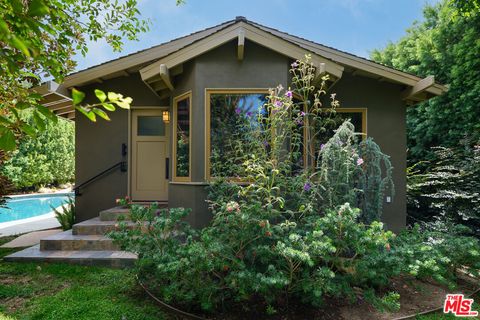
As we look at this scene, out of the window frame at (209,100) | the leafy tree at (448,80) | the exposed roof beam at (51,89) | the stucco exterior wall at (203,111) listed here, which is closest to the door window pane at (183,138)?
the stucco exterior wall at (203,111)

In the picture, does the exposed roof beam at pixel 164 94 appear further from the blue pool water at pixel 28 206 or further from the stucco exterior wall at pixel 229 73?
the blue pool water at pixel 28 206

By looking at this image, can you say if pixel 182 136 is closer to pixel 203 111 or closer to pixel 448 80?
pixel 203 111

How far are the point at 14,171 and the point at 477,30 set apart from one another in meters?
22.7

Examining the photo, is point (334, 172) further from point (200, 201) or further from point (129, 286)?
point (129, 286)

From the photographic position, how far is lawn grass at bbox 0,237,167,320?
3482 millimetres

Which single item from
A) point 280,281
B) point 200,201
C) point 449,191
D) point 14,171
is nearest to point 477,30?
point 449,191

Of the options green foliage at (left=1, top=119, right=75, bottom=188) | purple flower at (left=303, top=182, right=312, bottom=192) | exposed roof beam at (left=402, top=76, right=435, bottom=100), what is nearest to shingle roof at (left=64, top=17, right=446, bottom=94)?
exposed roof beam at (left=402, top=76, right=435, bottom=100)

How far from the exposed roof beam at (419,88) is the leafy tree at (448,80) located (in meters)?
3.53

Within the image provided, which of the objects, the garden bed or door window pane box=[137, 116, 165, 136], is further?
door window pane box=[137, 116, 165, 136]

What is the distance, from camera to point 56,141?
19.7 metres

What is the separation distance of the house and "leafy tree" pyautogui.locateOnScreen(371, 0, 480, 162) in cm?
390

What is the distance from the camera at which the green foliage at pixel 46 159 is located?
17089mm

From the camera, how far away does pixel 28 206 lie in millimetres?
15195
